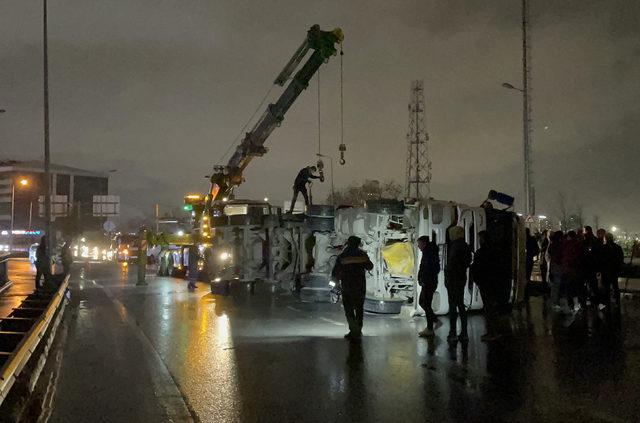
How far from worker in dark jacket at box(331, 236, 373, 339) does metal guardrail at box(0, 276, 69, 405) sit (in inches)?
173

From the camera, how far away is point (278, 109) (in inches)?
854

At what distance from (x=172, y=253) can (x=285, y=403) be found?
72.6 ft

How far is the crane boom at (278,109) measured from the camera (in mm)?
19344

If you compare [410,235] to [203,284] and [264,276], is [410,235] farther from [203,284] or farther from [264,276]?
[203,284]

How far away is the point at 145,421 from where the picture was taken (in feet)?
18.0

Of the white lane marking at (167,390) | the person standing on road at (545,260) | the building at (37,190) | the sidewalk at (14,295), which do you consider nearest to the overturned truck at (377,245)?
the person standing on road at (545,260)

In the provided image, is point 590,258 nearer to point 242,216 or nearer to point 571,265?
point 571,265

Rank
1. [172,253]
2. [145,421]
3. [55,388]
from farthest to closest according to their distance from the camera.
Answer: [172,253]
[55,388]
[145,421]

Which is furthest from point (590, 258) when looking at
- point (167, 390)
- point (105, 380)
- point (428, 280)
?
point (105, 380)

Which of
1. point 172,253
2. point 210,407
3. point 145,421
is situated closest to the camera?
point 145,421

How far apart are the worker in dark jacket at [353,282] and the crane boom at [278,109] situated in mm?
11372

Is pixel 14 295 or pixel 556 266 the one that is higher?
pixel 556 266

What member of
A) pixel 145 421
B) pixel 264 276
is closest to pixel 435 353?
pixel 145 421

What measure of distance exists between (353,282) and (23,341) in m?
4.85
